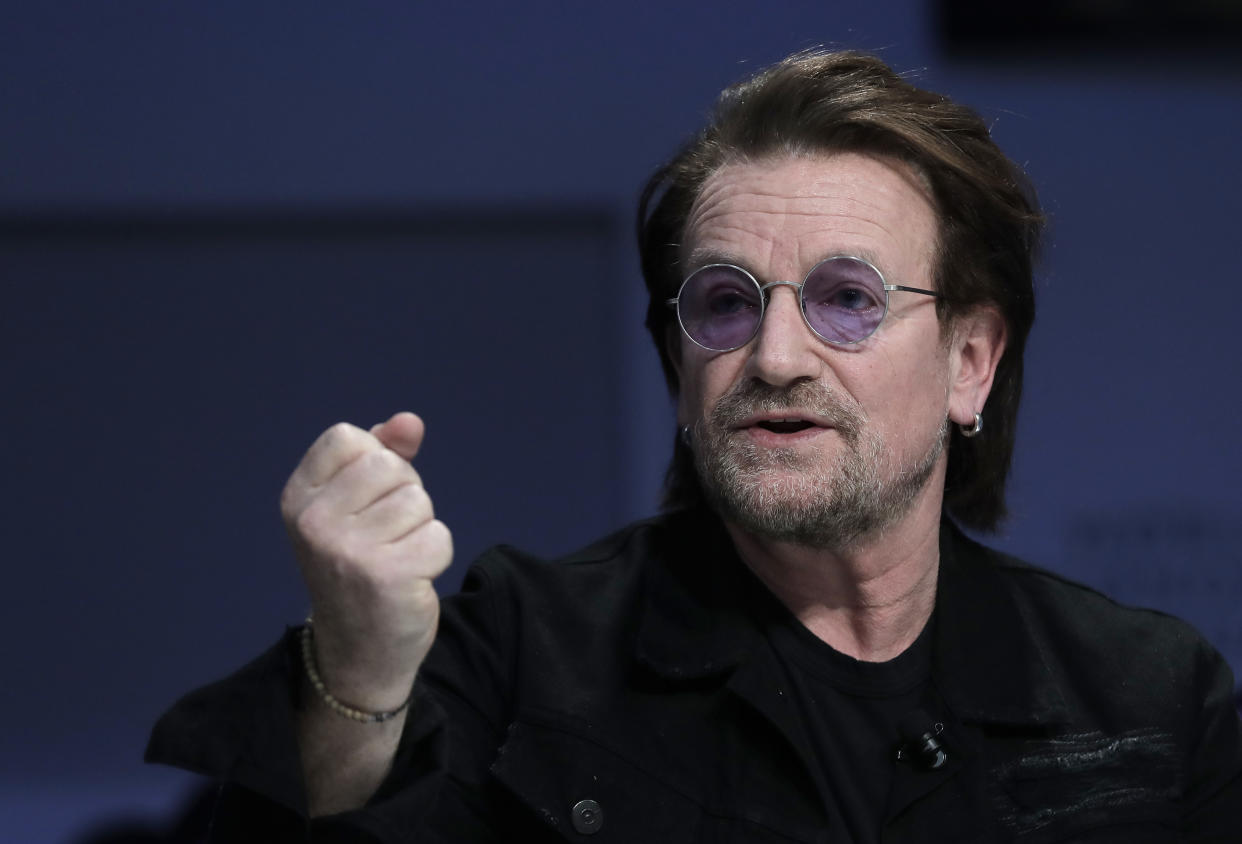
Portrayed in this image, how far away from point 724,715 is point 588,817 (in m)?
0.25

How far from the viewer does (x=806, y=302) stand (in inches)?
75.5

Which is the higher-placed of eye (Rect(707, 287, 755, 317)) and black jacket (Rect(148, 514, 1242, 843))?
eye (Rect(707, 287, 755, 317))

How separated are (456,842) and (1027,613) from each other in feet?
3.07

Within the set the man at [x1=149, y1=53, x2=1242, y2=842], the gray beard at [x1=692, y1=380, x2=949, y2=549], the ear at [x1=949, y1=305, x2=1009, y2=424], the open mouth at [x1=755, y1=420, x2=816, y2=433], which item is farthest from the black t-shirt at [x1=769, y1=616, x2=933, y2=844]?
the ear at [x1=949, y1=305, x2=1009, y2=424]

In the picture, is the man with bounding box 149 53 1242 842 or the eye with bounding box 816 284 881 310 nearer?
the man with bounding box 149 53 1242 842

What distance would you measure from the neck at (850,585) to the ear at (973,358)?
0.65 ft

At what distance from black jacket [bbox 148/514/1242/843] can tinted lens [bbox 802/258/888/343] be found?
1.12ft

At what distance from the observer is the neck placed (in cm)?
198

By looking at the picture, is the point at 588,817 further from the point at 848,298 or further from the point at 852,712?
the point at 848,298

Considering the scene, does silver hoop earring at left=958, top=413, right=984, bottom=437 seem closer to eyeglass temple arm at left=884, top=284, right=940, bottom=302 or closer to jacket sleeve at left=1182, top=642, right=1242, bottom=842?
eyeglass temple arm at left=884, top=284, right=940, bottom=302

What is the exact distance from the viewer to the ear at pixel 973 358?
84.1 inches

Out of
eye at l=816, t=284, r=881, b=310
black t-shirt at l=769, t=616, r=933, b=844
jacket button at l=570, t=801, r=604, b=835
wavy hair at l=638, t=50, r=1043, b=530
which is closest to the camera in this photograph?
jacket button at l=570, t=801, r=604, b=835

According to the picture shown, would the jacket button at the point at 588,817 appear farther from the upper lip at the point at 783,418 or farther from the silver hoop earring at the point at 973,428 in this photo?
the silver hoop earring at the point at 973,428

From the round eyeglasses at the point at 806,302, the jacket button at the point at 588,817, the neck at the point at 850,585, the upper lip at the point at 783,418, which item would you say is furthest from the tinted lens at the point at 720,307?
the jacket button at the point at 588,817
